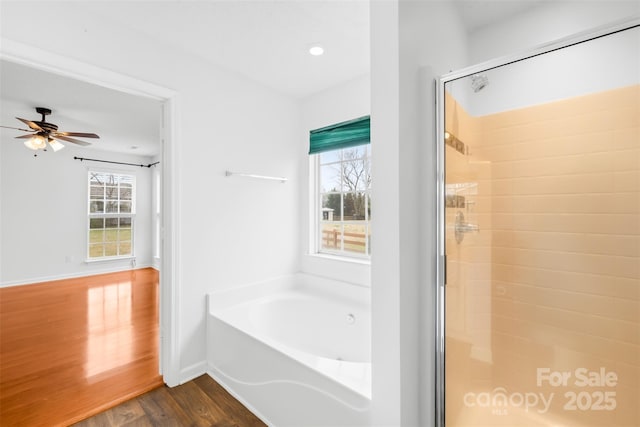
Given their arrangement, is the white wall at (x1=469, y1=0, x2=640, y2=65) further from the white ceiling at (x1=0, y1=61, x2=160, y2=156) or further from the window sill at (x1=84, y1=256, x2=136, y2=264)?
the window sill at (x1=84, y1=256, x2=136, y2=264)

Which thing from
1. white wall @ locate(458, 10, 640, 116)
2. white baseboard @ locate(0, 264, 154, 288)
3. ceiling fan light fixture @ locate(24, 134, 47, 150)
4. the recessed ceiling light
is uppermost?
the recessed ceiling light

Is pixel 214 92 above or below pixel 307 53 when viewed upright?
below

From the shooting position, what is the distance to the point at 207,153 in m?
2.22

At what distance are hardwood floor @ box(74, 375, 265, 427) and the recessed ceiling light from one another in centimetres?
Result: 252

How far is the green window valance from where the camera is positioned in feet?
8.23

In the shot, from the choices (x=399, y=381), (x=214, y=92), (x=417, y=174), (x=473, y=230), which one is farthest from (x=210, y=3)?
(x=399, y=381)

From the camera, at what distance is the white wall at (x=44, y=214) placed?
177 inches

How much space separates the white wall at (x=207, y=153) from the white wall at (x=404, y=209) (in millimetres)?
1491

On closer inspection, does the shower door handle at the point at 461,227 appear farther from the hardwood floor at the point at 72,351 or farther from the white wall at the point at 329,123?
the hardwood floor at the point at 72,351

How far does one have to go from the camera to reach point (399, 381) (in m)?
1.15

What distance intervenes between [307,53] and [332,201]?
1340 mm

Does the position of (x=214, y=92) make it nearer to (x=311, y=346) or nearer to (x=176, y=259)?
(x=176, y=259)

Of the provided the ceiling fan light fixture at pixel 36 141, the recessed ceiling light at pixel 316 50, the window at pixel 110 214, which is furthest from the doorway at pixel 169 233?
the window at pixel 110 214

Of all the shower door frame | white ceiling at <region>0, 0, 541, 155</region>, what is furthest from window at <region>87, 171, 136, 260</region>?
the shower door frame
